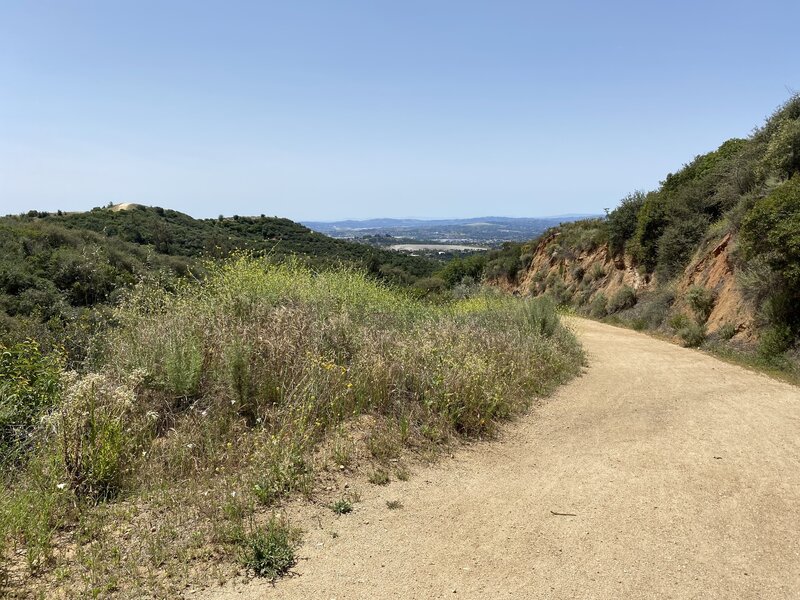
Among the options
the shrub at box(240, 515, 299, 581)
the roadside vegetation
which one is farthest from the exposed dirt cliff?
the shrub at box(240, 515, 299, 581)

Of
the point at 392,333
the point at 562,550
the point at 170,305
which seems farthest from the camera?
the point at 392,333

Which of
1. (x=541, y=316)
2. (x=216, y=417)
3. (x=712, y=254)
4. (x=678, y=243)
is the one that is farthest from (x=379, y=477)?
(x=678, y=243)

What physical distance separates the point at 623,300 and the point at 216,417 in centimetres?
1948

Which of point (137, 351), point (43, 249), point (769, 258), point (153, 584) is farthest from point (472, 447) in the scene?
point (43, 249)

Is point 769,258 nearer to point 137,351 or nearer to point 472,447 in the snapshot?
point 472,447

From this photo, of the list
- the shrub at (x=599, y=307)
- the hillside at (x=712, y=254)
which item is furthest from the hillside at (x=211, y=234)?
the hillside at (x=712, y=254)

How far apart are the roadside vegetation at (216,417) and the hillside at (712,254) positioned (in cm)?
532

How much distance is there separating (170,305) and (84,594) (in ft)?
15.2

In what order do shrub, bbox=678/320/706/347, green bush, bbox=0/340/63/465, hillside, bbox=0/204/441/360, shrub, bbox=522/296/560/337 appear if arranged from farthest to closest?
shrub, bbox=678/320/706/347 → shrub, bbox=522/296/560/337 → hillside, bbox=0/204/441/360 → green bush, bbox=0/340/63/465

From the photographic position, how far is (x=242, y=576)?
11.1ft

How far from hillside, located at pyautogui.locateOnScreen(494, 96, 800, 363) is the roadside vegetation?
532 cm

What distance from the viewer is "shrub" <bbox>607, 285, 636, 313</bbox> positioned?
21.2 m

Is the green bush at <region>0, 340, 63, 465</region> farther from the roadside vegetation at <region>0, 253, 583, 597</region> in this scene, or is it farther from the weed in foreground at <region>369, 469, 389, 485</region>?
the weed in foreground at <region>369, 469, 389, 485</region>

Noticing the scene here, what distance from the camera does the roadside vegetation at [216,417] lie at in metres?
3.57
